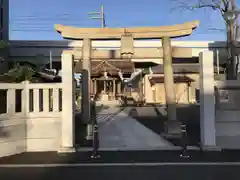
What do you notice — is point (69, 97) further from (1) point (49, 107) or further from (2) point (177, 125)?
(2) point (177, 125)

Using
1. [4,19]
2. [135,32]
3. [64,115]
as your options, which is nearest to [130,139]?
[64,115]

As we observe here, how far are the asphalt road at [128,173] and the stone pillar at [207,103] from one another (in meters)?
2.21

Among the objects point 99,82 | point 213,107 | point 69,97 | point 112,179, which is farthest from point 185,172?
point 99,82

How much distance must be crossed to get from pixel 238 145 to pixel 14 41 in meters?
32.3

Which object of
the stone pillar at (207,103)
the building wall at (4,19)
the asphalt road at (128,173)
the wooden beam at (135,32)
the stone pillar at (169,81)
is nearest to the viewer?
the asphalt road at (128,173)

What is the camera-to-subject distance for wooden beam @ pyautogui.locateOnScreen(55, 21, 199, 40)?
580 inches

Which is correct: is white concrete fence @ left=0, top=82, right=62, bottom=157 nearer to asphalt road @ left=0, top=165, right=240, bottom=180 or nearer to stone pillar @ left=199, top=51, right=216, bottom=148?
asphalt road @ left=0, top=165, right=240, bottom=180

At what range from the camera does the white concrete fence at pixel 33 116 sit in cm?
1095

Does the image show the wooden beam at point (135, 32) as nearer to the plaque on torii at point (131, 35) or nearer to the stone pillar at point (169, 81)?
the plaque on torii at point (131, 35)

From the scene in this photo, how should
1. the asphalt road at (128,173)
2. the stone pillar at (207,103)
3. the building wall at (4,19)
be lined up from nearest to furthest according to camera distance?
the asphalt road at (128,173) → the stone pillar at (207,103) → the building wall at (4,19)

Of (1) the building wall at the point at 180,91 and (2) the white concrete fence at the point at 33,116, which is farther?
(1) the building wall at the point at 180,91

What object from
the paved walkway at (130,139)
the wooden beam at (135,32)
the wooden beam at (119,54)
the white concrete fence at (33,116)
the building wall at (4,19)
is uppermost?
the building wall at (4,19)

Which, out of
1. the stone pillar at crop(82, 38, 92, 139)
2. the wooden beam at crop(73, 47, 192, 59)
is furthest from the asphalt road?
the wooden beam at crop(73, 47, 192, 59)

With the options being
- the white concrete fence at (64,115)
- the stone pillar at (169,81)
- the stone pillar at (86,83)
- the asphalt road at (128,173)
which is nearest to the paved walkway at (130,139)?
the stone pillar at (86,83)
